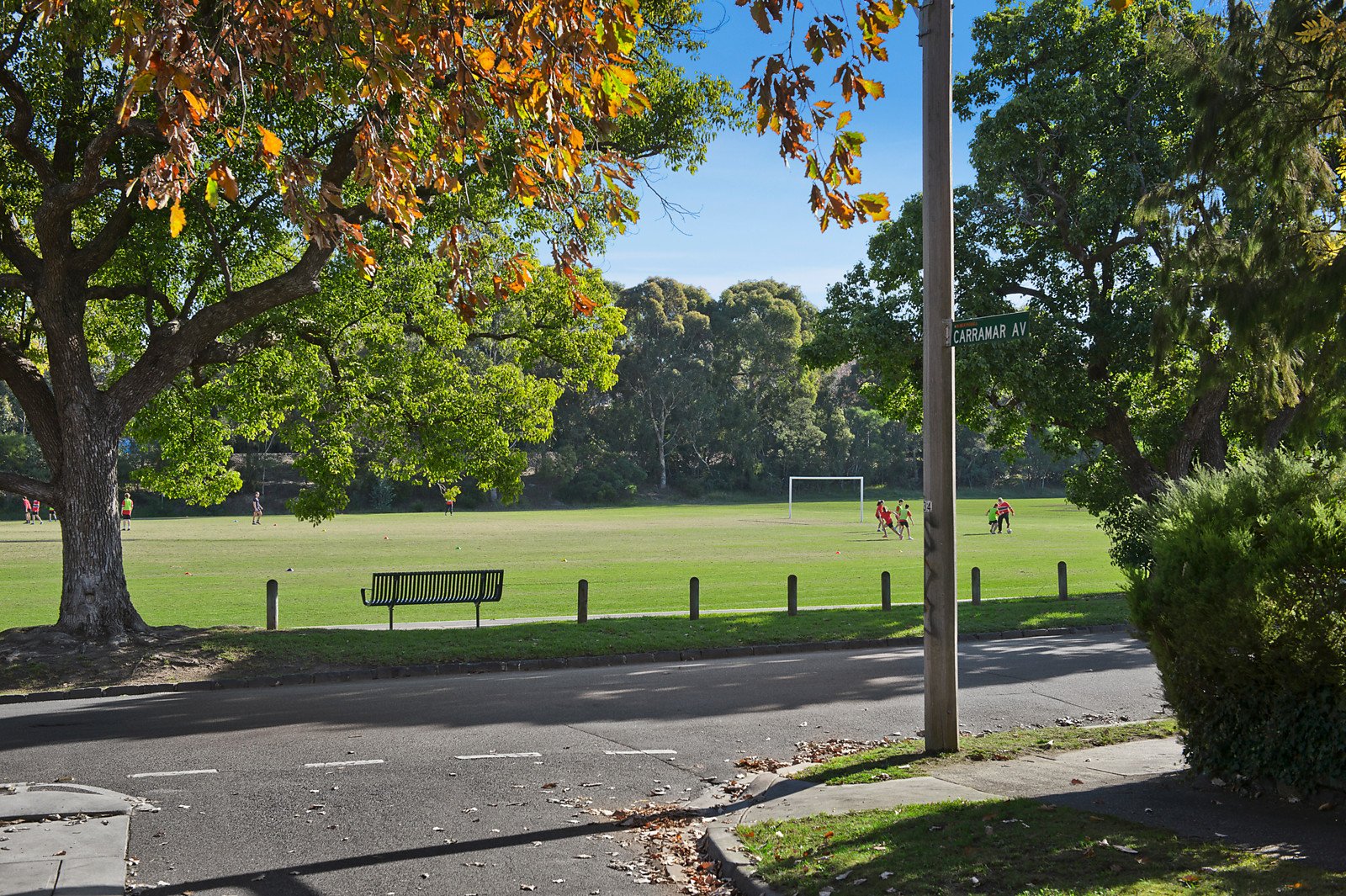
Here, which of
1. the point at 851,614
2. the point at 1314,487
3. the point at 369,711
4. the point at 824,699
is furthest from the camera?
the point at 851,614

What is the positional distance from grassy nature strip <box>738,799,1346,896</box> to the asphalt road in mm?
988

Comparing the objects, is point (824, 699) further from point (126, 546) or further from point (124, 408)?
point (126, 546)

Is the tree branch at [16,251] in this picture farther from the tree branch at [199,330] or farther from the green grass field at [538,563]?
the green grass field at [538,563]

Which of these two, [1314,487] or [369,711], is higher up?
[1314,487]

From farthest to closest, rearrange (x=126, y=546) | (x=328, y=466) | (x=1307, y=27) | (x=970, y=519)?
(x=970, y=519) → (x=126, y=546) → (x=328, y=466) → (x=1307, y=27)

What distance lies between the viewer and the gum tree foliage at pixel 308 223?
5.14m

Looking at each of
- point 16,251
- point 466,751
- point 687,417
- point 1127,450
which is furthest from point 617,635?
point 687,417

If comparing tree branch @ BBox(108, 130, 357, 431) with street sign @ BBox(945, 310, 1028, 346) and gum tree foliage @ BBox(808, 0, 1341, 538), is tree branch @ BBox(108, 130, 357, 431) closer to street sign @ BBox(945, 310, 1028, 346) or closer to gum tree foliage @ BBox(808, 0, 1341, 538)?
street sign @ BBox(945, 310, 1028, 346)

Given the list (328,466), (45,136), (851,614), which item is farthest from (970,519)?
(45,136)

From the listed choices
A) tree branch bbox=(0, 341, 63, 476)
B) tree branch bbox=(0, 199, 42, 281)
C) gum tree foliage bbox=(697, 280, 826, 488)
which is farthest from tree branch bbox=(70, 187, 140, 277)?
gum tree foliage bbox=(697, 280, 826, 488)

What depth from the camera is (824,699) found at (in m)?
11.9

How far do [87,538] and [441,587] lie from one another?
568 centimetres

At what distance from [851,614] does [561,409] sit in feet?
266

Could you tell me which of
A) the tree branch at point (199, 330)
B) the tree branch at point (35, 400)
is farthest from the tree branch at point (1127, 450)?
the tree branch at point (35, 400)
